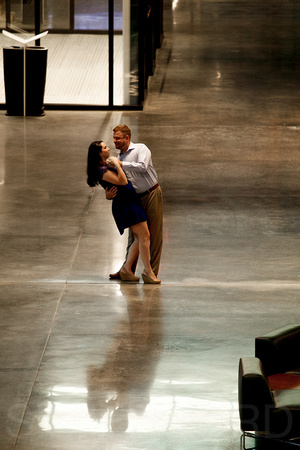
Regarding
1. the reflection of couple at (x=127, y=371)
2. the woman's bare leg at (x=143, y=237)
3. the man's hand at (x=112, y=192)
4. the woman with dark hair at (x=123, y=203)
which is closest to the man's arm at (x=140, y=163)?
the woman with dark hair at (x=123, y=203)

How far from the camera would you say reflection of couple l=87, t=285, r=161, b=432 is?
6.59 metres

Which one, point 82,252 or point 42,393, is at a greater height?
point 42,393

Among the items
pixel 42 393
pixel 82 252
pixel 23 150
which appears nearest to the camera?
pixel 42 393

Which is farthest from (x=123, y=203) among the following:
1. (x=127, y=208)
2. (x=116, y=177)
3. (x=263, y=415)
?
(x=263, y=415)

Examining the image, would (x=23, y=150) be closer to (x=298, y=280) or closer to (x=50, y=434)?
(x=298, y=280)

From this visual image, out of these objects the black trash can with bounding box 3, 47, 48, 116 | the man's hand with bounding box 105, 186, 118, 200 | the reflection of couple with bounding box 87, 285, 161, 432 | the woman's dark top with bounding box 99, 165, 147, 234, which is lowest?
the black trash can with bounding box 3, 47, 48, 116

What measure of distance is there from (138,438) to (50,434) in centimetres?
62

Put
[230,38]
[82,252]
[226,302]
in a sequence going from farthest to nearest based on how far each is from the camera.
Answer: [230,38] → [82,252] → [226,302]

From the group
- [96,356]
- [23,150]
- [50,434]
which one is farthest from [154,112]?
[50,434]

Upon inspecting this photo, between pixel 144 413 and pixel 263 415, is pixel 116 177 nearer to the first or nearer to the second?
pixel 144 413

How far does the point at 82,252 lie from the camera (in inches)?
419

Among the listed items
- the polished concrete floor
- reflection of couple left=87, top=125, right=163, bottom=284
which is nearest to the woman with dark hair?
reflection of couple left=87, top=125, right=163, bottom=284

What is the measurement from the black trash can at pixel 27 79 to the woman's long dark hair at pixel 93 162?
8.86 m

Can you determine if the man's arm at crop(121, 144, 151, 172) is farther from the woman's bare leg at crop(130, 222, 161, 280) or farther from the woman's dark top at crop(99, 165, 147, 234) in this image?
the woman's bare leg at crop(130, 222, 161, 280)
